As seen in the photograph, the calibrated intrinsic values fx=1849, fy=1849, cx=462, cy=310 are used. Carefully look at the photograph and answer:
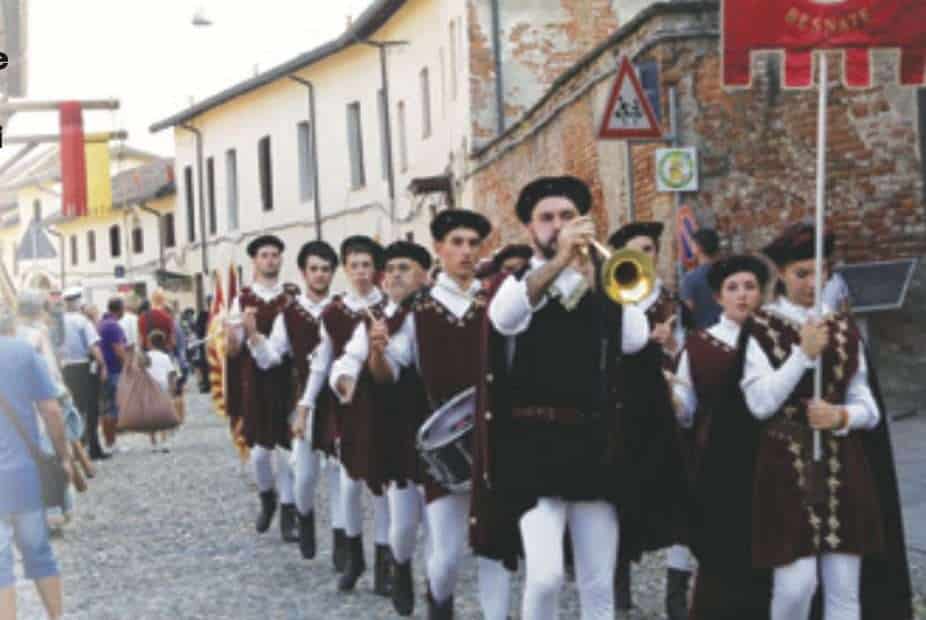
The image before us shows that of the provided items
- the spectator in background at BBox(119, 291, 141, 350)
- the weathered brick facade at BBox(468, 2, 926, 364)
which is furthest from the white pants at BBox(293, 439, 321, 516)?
the spectator in background at BBox(119, 291, 141, 350)

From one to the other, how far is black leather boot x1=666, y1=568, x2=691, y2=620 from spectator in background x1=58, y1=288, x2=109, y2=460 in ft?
37.1

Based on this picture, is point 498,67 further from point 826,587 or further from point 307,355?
point 826,587

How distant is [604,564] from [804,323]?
1.06m

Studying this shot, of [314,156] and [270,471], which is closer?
[270,471]

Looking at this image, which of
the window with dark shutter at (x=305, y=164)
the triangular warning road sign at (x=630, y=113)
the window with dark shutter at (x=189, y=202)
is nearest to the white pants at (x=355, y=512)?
the triangular warning road sign at (x=630, y=113)

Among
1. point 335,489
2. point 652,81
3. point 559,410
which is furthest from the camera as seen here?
point 652,81

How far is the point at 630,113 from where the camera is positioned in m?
13.3

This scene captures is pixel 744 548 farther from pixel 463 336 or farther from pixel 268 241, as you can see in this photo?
pixel 268 241

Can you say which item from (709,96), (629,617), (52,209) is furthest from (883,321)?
(52,209)

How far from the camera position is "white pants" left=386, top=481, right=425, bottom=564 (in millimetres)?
8742

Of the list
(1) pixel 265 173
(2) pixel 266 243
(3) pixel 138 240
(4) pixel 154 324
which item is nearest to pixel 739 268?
(2) pixel 266 243

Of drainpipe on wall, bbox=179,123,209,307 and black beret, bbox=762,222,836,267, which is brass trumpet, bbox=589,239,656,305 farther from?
drainpipe on wall, bbox=179,123,209,307

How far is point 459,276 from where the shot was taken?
7918 millimetres

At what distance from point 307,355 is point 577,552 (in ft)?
17.1
